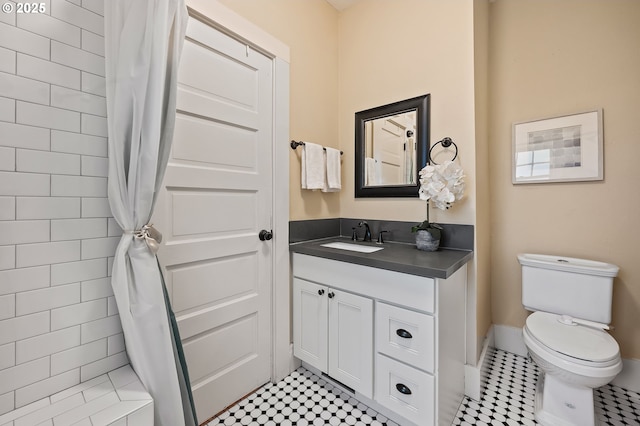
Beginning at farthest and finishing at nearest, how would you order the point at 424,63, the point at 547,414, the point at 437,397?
the point at 424,63, the point at 547,414, the point at 437,397

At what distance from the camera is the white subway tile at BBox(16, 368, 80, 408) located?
34.5 inches

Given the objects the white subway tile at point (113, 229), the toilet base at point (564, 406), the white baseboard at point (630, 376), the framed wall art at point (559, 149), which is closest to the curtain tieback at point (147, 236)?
the white subway tile at point (113, 229)

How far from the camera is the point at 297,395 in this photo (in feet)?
5.23

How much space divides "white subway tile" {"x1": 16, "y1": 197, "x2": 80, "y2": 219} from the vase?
5.45 ft

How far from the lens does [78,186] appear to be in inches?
38.5

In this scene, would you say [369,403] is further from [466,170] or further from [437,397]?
[466,170]

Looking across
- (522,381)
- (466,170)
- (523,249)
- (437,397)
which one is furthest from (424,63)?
(522,381)

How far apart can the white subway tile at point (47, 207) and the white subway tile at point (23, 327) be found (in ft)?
1.12

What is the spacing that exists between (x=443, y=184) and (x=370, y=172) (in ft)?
2.08

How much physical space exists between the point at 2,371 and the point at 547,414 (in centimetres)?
231

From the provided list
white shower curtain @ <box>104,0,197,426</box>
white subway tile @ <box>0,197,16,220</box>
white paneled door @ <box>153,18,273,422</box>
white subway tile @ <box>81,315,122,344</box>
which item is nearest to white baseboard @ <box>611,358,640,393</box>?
white paneled door @ <box>153,18,273,422</box>

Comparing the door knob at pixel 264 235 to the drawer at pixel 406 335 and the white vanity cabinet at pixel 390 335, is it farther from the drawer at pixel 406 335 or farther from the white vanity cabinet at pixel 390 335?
the drawer at pixel 406 335

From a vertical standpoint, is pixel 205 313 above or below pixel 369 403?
above

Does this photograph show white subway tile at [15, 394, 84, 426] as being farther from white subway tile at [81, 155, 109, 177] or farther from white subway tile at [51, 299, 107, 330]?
white subway tile at [81, 155, 109, 177]
